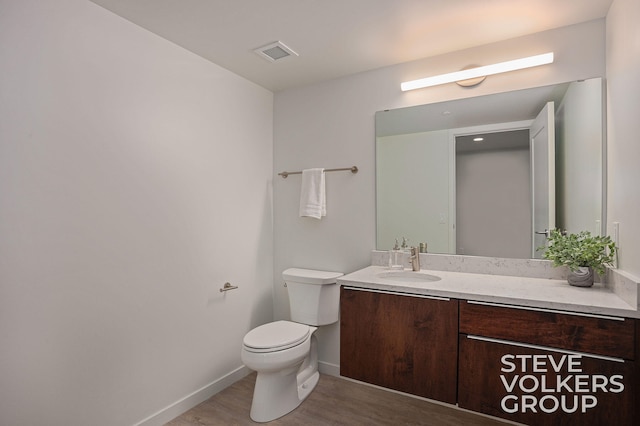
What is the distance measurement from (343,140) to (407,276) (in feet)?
3.75

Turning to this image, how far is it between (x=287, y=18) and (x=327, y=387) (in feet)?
7.93

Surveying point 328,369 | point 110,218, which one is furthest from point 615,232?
point 110,218

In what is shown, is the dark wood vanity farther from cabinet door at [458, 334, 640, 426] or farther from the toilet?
the toilet

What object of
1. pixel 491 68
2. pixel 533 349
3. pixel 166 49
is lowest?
pixel 533 349

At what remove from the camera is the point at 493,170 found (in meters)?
2.07

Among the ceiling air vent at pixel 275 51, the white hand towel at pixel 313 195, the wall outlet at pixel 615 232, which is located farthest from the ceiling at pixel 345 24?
the wall outlet at pixel 615 232

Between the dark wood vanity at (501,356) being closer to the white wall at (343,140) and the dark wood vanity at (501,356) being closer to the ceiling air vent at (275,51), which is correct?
the white wall at (343,140)

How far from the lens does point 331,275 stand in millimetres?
2465

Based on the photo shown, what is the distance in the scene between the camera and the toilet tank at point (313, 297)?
2.38m

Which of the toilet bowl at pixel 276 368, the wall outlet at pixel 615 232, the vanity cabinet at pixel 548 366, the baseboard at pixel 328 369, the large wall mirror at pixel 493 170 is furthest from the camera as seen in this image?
the baseboard at pixel 328 369

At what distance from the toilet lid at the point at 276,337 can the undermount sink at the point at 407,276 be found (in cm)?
64

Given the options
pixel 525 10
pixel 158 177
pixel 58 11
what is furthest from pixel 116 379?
pixel 525 10

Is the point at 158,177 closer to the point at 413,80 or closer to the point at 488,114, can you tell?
the point at 413,80

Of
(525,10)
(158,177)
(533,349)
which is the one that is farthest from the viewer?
(158,177)
